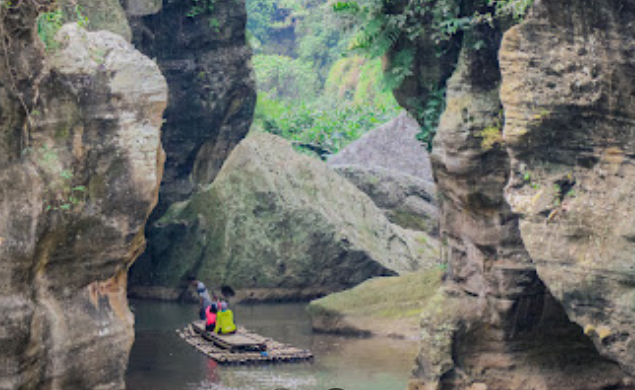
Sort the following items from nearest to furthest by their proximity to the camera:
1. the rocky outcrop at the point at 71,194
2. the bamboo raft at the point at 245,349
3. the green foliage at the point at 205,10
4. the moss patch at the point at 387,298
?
the rocky outcrop at the point at 71,194 < the bamboo raft at the point at 245,349 < the moss patch at the point at 387,298 < the green foliage at the point at 205,10

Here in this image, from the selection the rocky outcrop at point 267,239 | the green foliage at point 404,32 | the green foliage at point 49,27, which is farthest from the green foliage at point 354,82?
the green foliage at point 49,27

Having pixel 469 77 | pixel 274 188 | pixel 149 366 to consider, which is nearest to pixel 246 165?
pixel 274 188

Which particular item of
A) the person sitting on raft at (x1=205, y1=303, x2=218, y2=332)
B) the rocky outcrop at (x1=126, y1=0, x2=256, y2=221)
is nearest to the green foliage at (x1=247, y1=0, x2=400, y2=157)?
the rocky outcrop at (x1=126, y1=0, x2=256, y2=221)

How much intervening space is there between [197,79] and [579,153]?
50.4 ft

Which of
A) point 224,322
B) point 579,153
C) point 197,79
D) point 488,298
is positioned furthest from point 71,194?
point 197,79

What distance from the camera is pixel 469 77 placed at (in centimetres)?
1597

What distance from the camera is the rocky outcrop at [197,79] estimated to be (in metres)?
27.0

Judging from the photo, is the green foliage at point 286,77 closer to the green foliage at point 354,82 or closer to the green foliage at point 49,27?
the green foliage at point 354,82

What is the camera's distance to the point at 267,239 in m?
26.9

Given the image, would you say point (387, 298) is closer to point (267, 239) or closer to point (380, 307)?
point (380, 307)

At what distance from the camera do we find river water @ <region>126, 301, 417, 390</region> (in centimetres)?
1859

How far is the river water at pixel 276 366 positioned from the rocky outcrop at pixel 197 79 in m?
4.73

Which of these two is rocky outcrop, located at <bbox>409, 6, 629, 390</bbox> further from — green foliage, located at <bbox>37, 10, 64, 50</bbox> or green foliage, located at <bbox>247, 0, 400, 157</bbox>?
green foliage, located at <bbox>247, 0, 400, 157</bbox>

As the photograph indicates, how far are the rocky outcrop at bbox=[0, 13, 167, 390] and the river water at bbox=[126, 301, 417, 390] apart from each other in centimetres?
→ 557
